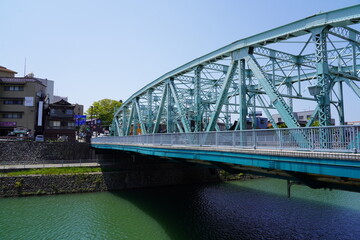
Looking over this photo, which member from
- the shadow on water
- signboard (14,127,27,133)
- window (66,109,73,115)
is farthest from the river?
window (66,109,73,115)

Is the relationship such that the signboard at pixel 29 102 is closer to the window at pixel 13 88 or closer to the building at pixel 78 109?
the window at pixel 13 88

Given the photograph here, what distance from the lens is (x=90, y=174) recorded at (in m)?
30.5

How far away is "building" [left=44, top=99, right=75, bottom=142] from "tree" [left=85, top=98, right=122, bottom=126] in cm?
1359

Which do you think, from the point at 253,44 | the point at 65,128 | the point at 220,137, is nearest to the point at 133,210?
the point at 220,137

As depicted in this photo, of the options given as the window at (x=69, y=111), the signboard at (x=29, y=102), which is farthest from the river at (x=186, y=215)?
the window at (x=69, y=111)

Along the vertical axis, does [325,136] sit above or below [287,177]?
above

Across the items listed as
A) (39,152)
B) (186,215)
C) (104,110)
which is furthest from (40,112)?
(186,215)

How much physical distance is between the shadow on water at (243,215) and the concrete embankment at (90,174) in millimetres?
2872

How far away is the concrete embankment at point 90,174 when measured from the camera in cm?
2778

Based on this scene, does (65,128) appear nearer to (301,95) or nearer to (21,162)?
(21,162)

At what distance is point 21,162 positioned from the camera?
3531 cm

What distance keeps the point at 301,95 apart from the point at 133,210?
17.3 metres

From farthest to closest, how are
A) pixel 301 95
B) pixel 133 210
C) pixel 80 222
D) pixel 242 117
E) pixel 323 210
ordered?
pixel 133 210
pixel 323 210
pixel 80 222
pixel 301 95
pixel 242 117

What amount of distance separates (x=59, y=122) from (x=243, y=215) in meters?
47.1
